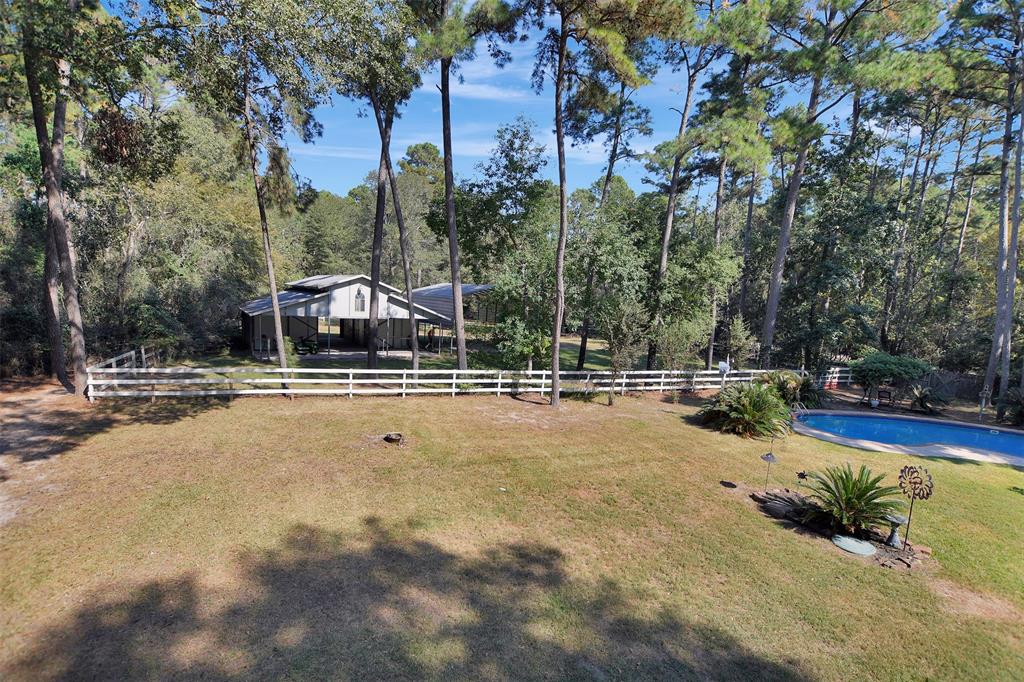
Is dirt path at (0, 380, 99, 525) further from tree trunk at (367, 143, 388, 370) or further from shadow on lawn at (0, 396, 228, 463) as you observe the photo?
tree trunk at (367, 143, 388, 370)

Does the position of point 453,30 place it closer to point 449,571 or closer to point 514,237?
point 514,237

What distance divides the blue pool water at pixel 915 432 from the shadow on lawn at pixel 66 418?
63.5 feet

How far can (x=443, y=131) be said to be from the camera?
52.2ft

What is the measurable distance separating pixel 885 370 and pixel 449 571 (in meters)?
20.7

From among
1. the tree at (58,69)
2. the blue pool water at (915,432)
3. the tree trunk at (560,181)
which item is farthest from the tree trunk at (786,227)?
the tree at (58,69)

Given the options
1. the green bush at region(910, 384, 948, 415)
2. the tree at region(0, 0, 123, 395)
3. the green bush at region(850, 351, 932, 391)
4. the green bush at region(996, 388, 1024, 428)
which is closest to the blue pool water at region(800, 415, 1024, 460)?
the green bush at region(996, 388, 1024, 428)

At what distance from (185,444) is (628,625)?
Result: 9.40 meters

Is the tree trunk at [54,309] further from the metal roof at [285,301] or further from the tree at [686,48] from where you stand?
the tree at [686,48]

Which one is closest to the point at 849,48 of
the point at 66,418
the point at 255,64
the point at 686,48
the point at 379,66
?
the point at 686,48

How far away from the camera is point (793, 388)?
17.4 m

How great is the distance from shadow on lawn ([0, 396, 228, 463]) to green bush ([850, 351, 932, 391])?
23.5 metres

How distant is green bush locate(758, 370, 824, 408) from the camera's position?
17.4m

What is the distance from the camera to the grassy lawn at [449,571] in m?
4.69

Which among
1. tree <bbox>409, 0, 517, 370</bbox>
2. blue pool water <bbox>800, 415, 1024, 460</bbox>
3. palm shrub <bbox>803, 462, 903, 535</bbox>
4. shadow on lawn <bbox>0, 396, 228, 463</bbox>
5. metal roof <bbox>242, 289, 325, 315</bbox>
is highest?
tree <bbox>409, 0, 517, 370</bbox>
